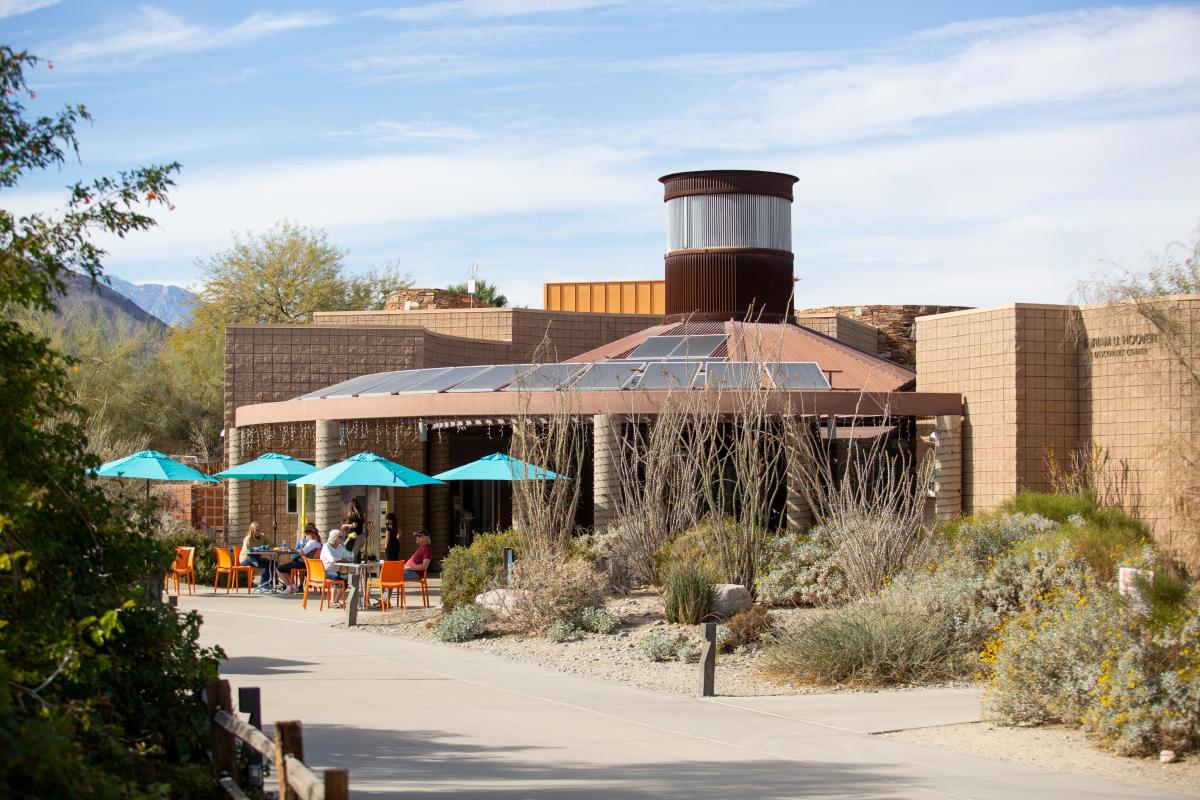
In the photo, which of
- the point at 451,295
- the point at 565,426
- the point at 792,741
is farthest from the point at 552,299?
the point at 792,741

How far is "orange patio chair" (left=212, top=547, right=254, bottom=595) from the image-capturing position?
23.3 meters

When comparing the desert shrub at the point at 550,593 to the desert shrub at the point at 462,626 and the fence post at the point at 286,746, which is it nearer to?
the desert shrub at the point at 462,626

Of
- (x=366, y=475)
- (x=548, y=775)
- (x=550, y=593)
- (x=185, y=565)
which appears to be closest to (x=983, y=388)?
(x=550, y=593)

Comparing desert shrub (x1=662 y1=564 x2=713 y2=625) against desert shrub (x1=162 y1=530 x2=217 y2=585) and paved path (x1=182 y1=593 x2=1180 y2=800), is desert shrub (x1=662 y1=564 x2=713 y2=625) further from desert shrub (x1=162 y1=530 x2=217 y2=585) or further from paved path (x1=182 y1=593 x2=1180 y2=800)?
desert shrub (x1=162 y1=530 x2=217 y2=585)

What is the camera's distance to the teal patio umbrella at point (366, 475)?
21359 mm

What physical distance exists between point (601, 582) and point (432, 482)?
5408 millimetres

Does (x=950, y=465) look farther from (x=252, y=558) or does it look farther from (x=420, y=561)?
(x=252, y=558)

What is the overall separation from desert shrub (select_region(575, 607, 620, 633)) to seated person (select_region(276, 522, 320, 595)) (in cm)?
721

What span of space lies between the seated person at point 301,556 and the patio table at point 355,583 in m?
1.01

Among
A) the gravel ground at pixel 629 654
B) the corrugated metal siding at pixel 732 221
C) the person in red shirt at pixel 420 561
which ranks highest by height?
the corrugated metal siding at pixel 732 221

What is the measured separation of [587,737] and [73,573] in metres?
4.84

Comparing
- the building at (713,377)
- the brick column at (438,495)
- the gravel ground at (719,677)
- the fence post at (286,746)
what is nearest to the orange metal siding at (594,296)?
the building at (713,377)

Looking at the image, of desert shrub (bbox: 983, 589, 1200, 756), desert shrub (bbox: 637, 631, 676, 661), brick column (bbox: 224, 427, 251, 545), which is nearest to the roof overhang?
brick column (bbox: 224, 427, 251, 545)

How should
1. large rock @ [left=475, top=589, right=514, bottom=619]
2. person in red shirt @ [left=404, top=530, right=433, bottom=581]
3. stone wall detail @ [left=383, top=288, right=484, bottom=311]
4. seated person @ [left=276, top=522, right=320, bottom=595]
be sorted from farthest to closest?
stone wall detail @ [left=383, top=288, right=484, bottom=311], seated person @ [left=276, top=522, right=320, bottom=595], person in red shirt @ [left=404, top=530, right=433, bottom=581], large rock @ [left=475, top=589, right=514, bottom=619]
